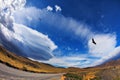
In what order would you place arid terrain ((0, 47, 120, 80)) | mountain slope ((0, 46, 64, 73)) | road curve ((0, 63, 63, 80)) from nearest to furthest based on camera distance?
1. road curve ((0, 63, 63, 80))
2. mountain slope ((0, 46, 64, 73))
3. arid terrain ((0, 47, 120, 80))

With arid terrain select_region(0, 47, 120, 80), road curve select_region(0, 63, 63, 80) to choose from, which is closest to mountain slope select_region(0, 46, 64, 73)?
arid terrain select_region(0, 47, 120, 80)

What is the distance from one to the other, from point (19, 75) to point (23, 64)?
0.48 metres

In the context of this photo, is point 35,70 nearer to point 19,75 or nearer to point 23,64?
point 23,64

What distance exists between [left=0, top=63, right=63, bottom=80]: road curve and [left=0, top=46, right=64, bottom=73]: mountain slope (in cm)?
22

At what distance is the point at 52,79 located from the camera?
51.8 ft

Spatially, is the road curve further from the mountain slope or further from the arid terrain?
the mountain slope

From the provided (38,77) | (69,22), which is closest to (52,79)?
(38,77)

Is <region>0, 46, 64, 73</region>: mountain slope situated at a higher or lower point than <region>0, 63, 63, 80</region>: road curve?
higher

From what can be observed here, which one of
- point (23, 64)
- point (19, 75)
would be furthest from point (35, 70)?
point (19, 75)

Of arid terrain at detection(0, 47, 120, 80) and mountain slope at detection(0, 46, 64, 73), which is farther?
arid terrain at detection(0, 47, 120, 80)

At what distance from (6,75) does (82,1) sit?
4282 millimetres

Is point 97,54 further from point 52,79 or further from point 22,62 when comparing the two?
point 22,62

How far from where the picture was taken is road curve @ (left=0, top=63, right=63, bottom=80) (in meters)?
14.2

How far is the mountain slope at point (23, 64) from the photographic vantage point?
14.4 metres
